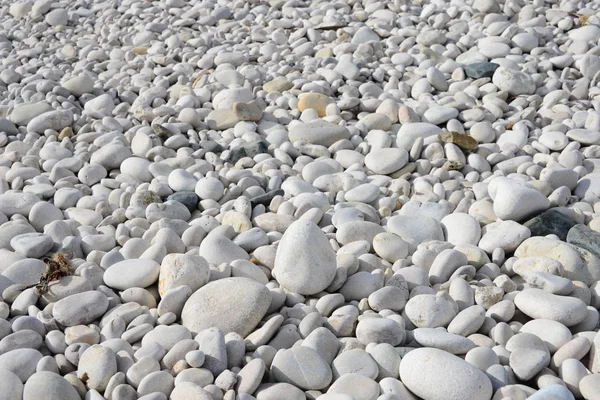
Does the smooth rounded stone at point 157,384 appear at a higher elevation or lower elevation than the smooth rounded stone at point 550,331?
higher

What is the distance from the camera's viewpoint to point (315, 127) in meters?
3.04

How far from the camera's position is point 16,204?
2412 mm

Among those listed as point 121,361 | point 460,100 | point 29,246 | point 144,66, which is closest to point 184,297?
point 121,361

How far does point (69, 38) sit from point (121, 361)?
11.3 feet

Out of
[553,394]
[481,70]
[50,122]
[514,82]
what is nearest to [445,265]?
[553,394]

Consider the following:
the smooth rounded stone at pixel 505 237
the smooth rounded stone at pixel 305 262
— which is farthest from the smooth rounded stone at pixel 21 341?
the smooth rounded stone at pixel 505 237

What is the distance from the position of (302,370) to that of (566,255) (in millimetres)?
976

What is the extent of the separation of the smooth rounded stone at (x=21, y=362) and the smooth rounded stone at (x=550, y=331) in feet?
4.12

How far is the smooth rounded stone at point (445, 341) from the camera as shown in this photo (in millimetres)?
1620

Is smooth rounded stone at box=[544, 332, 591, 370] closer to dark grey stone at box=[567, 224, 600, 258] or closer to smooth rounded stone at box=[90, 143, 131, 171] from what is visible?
dark grey stone at box=[567, 224, 600, 258]

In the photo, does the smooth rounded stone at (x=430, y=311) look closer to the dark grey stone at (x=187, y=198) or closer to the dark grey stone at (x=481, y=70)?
the dark grey stone at (x=187, y=198)

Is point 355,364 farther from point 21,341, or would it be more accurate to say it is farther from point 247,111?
point 247,111

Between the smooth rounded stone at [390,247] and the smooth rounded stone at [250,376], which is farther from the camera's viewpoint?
the smooth rounded stone at [390,247]

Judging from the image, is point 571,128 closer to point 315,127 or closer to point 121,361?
point 315,127
